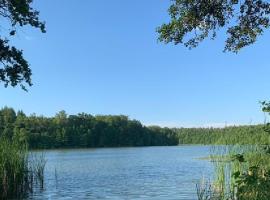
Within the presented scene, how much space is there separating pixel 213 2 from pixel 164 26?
136 cm

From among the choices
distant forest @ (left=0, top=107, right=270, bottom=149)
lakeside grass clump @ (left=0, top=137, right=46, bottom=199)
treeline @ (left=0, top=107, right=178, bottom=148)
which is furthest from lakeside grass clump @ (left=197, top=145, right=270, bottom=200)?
treeline @ (left=0, top=107, right=178, bottom=148)

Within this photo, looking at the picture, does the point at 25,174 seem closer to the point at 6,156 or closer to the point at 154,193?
the point at 6,156

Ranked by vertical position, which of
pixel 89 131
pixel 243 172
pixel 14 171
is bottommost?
pixel 14 171

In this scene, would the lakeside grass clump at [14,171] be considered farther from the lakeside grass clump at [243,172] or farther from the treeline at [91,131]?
the treeline at [91,131]

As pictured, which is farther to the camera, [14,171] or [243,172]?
[14,171]

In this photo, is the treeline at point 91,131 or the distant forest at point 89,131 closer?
the distant forest at point 89,131

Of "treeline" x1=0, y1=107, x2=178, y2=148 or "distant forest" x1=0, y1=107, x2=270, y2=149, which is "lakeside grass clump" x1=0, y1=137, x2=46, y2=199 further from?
"treeline" x1=0, y1=107, x2=178, y2=148

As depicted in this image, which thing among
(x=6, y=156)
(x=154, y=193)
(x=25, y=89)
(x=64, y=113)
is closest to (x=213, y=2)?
(x=25, y=89)

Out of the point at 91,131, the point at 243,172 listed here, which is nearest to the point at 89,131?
the point at 91,131

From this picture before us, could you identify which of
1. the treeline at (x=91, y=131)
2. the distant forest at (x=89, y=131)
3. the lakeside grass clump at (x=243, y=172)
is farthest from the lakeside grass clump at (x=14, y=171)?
the treeline at (x=91, y=131)

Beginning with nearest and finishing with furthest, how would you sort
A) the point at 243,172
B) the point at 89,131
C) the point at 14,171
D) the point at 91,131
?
the point at 243,172, the point at 14,171, the point at 89,131, the point at 91,131

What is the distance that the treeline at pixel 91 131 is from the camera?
131 m

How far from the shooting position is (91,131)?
150750 mm

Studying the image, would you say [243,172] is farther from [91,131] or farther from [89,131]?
[91,131]
